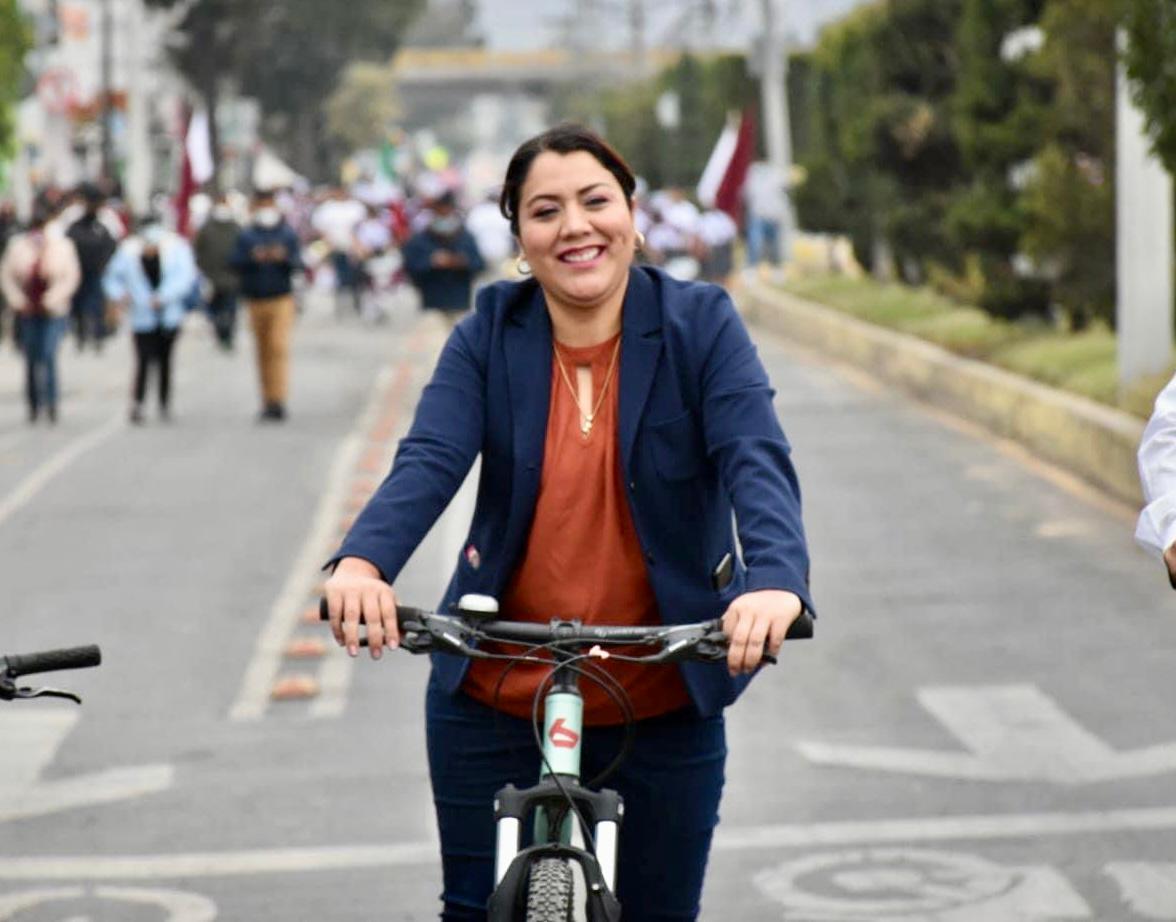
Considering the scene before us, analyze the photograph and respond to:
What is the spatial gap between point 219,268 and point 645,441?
29.7 meters

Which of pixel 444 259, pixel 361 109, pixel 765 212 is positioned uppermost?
pixel 444 259

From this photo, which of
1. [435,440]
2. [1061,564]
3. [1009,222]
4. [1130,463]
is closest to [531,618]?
[435,440]

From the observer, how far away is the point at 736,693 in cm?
485

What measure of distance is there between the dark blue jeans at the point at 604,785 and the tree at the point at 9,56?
Result: 3457cm

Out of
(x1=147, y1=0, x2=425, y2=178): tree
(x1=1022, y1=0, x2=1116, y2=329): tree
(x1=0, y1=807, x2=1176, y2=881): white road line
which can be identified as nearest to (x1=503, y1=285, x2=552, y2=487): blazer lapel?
(x1=0, y1=807, x2=1176, y2=881): white road line

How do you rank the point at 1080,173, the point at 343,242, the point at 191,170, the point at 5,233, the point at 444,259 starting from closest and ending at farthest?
the point at 1080,173 < the point at 444,259 < the point at 5,233 < the point at 191,170 < the point at 343,242

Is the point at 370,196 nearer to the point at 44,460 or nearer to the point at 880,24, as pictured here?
the point at 880,24

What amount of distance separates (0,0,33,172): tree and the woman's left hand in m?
35.1

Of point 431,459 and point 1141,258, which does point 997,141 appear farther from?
point 431,459

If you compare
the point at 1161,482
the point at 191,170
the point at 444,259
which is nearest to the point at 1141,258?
the point at 444,259

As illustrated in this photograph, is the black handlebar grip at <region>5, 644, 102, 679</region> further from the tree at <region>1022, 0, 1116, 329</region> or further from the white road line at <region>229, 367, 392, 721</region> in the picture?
the tree at <region>1022, 0, 1116, 329</region>

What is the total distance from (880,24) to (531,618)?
27896mm

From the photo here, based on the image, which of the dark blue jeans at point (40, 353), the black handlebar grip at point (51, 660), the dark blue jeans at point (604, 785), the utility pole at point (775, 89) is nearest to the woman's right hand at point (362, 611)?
the black handlebar grip at point (51, 660)

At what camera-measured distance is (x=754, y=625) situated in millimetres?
4297
